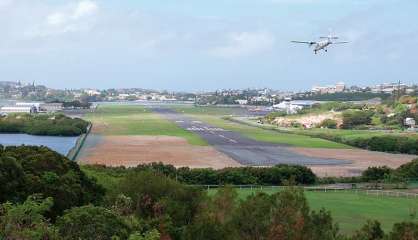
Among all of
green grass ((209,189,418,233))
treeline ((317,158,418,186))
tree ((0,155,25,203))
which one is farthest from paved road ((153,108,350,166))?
tree ((0,155,25,203))

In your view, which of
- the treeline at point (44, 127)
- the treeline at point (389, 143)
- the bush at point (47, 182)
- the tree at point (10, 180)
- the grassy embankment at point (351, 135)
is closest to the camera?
the tree at point (10, 180)

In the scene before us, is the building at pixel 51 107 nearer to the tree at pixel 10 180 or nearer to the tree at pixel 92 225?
the tree at pixel 10 180

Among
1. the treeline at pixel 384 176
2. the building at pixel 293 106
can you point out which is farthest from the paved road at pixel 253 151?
the building at pixel 293 106

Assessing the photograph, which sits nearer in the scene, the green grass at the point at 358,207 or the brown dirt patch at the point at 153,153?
the green grass at the point at 358,207

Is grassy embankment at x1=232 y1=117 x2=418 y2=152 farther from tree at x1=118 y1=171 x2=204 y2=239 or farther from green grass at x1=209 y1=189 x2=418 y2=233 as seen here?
tree at x1=118 y1=171 x2=204 y2=239

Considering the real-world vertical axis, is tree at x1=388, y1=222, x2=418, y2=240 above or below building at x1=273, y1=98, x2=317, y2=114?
above

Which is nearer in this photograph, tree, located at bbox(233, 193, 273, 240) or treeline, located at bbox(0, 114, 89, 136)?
tree, located at bbox(233, 193, 273, 240)

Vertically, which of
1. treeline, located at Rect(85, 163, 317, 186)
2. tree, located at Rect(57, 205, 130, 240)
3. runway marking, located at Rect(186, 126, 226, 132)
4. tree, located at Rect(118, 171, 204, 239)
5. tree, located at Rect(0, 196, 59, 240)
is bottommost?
runway marking, located at Rect(186, 126, 226, 132)
